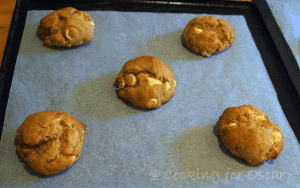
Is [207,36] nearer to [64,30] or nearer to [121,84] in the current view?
[121,84]

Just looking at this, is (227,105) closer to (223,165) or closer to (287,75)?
(223,165)

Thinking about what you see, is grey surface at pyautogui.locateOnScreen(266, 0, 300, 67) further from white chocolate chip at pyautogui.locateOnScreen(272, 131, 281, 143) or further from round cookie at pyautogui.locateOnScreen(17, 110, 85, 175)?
round cookie at pyautogui.locateOnScreen(17, 110, 85, 175)

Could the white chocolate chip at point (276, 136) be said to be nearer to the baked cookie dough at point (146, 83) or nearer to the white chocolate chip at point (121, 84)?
the baked cookie dough at point (146, 83)

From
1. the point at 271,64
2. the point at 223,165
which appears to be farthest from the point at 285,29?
the point at 223,165

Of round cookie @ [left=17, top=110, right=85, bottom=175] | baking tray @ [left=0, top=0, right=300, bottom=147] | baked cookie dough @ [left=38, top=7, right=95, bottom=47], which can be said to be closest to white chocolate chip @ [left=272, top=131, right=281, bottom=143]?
baking tray @ [left=0, top=0, right=300, bottom=147]

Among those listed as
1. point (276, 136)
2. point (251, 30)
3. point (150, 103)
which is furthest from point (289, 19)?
point (150, 103)

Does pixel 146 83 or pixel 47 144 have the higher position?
pixel 146 83
